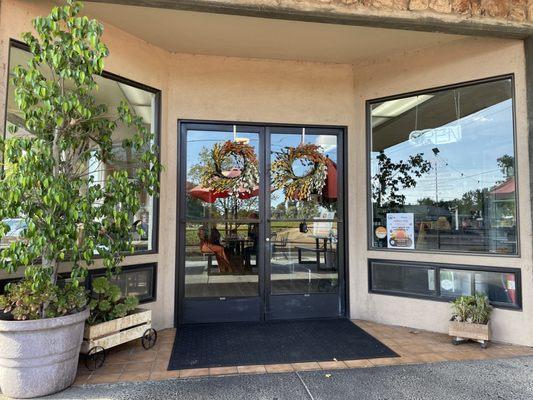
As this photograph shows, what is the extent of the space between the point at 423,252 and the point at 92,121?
3612 mm

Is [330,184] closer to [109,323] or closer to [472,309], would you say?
[472,309]

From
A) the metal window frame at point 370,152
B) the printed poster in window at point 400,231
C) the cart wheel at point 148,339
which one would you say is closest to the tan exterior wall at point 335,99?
the metal window frame at point 370,152

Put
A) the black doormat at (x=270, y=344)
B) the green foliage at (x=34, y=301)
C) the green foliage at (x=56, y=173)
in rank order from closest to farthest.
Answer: the green foliage at (x=56, y=173) < the green foliage at (x=34, y=301) < the black doormat at (x=270, y=344)

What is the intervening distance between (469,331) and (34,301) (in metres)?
3.76

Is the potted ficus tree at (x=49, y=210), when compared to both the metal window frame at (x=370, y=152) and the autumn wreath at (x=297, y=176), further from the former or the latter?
the metal window frame at (x=370, y=152)

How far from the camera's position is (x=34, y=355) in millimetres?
2559

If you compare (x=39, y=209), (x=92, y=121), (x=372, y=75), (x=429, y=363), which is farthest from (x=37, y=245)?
(x=372, y=75)

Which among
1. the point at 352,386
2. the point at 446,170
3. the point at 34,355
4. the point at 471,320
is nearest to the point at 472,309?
the point at 471,320

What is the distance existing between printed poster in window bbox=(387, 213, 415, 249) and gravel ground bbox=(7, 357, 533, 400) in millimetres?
1494

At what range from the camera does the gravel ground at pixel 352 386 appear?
271 cm

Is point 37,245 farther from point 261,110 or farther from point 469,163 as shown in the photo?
A: point 469,163

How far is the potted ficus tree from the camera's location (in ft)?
8.15

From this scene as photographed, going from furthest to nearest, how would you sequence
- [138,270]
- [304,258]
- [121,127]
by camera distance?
[304,258], [138,270], [121,127]

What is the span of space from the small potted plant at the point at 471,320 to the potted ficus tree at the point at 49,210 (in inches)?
128
